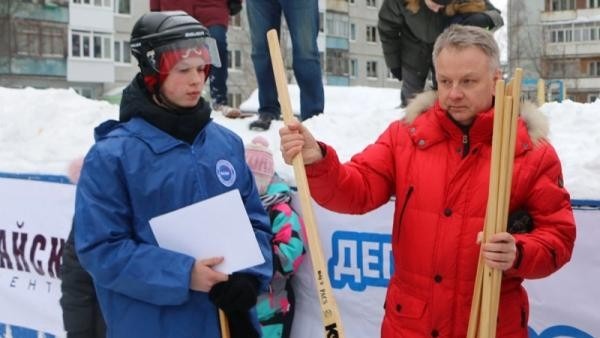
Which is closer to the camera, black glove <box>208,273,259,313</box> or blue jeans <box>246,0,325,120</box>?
black glove <box>208,273,259,313</box>

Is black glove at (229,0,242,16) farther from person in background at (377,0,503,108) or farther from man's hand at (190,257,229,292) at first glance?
man's hand at (190,257,229,292)

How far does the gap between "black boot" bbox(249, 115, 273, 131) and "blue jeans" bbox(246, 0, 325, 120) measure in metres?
0.05

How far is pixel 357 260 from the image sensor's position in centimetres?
409

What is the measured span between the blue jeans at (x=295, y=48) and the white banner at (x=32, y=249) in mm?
1874

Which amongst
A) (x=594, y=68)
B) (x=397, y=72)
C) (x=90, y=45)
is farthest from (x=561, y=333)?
(x=594, y=68)

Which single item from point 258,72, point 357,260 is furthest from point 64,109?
point 357,260

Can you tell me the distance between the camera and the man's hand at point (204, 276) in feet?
8.18

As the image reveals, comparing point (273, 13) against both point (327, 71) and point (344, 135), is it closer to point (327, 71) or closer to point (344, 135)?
point (344, 135)

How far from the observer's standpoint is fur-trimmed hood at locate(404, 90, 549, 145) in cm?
250

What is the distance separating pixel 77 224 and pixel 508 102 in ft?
4.54

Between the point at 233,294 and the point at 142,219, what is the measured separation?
38cm

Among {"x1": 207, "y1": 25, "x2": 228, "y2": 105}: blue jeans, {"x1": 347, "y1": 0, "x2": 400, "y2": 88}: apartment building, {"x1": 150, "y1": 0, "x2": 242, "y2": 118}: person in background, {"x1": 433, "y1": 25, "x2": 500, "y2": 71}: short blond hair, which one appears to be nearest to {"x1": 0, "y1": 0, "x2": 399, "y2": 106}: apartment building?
{"x1": 347, "y1": 0, "x2": 400, "y2": 88}: apartment building

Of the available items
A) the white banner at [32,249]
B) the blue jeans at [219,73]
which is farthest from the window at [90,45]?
the white banner at [32,249]

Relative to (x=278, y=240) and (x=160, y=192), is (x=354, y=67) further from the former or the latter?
(x=160, y=192)
